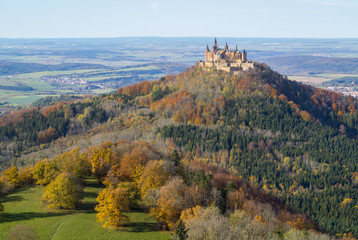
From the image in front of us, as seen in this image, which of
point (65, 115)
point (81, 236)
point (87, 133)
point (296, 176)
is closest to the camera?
point (81, 236)

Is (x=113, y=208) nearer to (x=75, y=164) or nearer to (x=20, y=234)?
(x=20, y=234)

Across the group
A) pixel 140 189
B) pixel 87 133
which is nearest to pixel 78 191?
pixel 140 189

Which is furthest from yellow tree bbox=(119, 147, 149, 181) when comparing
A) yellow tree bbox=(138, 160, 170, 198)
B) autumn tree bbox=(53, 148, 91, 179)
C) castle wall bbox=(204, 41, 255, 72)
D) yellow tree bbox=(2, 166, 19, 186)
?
castle wall bbox=(204, 41, 255, 72)

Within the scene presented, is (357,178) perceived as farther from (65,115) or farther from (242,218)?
(65,115)

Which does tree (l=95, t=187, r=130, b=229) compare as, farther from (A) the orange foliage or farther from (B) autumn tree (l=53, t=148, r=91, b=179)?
(A) the orange foliage

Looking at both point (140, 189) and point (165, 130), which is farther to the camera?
point (165, 130)

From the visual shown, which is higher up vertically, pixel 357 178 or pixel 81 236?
pixel 81 236

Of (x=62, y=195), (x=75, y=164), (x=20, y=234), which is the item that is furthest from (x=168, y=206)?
(x=75, y=164)
